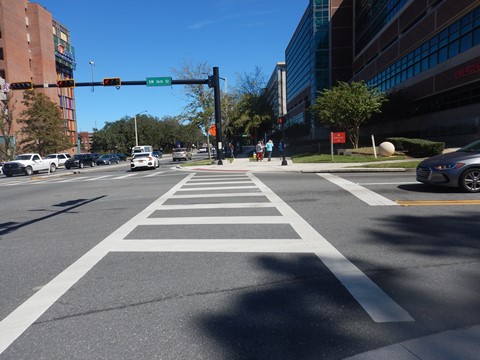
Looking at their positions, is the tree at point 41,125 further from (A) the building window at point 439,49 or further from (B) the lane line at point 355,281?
(B) the lane line at point 355,281

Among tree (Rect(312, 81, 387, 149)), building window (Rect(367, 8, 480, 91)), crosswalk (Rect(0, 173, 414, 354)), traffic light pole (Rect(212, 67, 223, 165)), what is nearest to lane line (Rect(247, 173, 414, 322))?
crosswalk (Rect(0, 173, 414, 354))

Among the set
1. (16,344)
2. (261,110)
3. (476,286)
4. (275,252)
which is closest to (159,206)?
(275,252)

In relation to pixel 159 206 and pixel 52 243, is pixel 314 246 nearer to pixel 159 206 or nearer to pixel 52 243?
pixel 52 243

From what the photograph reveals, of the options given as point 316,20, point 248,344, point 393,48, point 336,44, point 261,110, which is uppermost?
point 316,20

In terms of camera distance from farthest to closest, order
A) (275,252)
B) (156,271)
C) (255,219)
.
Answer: (255,219) < (275,252) < (156,271)

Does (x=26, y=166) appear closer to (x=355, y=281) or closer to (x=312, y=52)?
(x=355, y=281)

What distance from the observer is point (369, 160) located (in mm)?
21109

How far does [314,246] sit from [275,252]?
2.02ft

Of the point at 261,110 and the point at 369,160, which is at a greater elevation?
the point at 261,110

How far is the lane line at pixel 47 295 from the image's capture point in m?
3.16

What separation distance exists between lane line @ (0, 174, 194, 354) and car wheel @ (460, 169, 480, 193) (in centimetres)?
807

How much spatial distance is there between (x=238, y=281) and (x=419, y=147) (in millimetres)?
20773

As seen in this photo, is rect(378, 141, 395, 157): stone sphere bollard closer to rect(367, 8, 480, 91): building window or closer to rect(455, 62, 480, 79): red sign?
rect(455, 62, 480, 79): red sign

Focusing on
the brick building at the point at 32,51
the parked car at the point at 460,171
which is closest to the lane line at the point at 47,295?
the parked car at the point at 460,171
